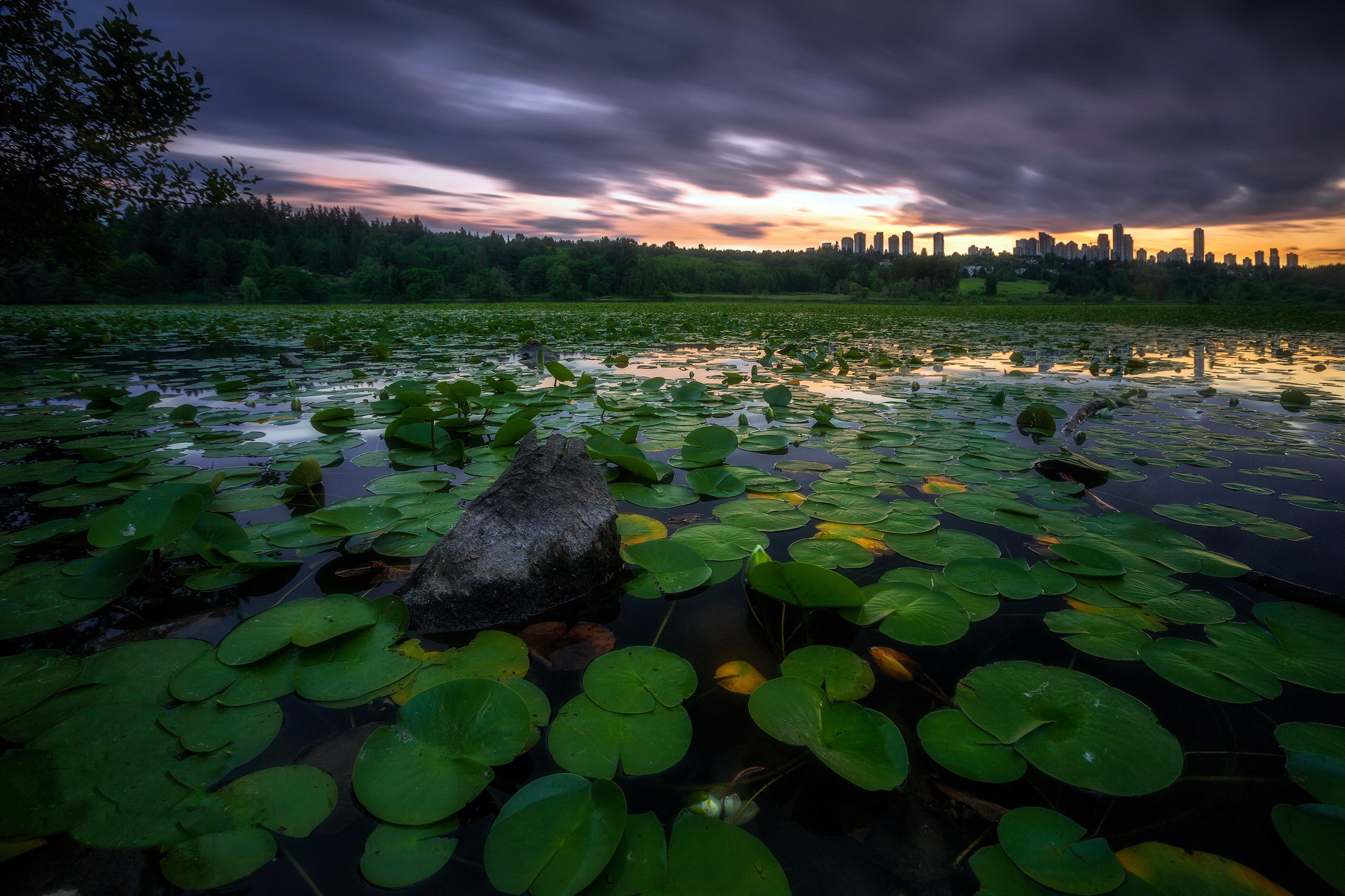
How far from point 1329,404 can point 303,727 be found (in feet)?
23.7

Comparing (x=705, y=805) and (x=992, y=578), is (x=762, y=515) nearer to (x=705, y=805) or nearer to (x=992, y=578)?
(x=992, y=578)

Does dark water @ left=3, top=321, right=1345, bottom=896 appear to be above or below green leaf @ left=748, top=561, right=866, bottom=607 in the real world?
below

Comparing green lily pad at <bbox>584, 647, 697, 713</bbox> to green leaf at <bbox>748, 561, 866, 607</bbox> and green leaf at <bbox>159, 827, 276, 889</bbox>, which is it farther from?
green leaf at <bbox>159, 827, 276, 889</bbox>

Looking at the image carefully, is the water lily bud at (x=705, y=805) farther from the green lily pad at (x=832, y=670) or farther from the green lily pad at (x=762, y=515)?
the green lily pad at (x=762, y=515)

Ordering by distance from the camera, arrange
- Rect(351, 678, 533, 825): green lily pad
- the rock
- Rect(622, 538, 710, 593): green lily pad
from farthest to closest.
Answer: Rect(622, 538, 710, 593): green lily pad → the rock → Rect(351, 678, 533, 825): green lily pad

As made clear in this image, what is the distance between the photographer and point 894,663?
4.23 feet

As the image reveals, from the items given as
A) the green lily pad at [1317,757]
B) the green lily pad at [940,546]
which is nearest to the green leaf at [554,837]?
the green lily pad at [1317,757]

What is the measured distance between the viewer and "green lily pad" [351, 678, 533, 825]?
0.87m

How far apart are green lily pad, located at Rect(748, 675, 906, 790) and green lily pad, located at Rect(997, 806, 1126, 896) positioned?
0.17 metres

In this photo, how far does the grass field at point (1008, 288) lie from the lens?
5088cm

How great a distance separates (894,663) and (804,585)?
287 millimetres

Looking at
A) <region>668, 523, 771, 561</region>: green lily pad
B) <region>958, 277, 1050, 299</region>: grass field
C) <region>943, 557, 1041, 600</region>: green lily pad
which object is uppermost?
<region>958, 277, 1050, 299</region>: grass field

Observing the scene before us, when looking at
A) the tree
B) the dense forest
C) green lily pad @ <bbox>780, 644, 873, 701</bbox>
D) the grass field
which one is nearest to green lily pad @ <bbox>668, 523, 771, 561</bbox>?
green lily pad @ <bbox>780, 644, 873, 701</bbox>

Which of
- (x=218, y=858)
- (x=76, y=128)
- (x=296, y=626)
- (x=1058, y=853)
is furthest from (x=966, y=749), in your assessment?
(x=76, y=128)
